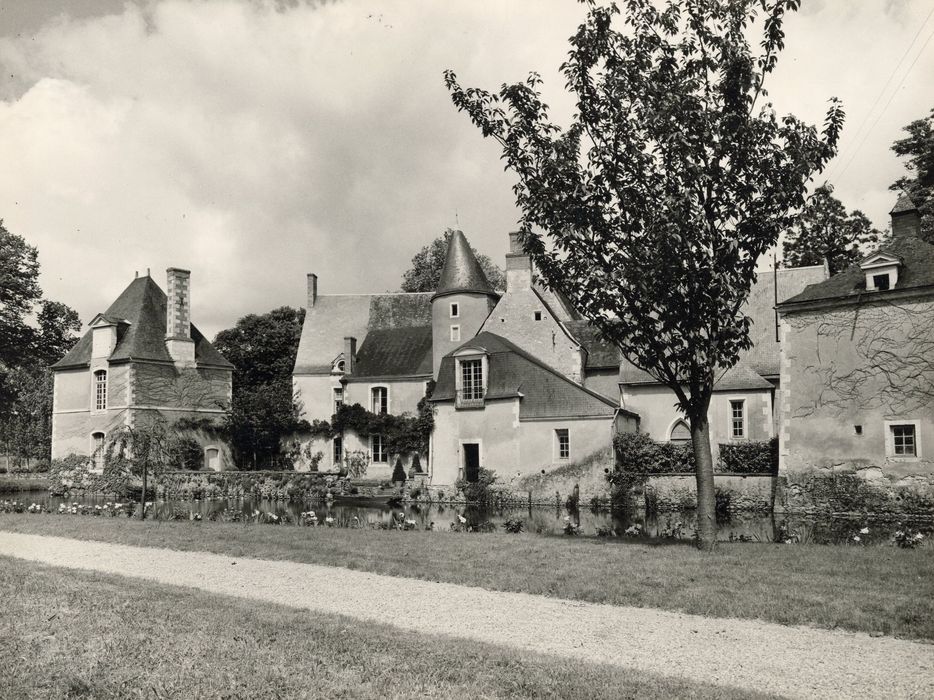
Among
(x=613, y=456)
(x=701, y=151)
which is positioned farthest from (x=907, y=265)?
(x=701, y=151)

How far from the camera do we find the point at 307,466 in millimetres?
34719

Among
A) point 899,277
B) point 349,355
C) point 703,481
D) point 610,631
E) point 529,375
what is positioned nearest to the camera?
point 610,631

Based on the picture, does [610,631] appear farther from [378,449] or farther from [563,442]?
[378,449]

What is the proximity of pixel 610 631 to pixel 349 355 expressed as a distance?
30955 mm

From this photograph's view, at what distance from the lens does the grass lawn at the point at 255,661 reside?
4535 millimetres

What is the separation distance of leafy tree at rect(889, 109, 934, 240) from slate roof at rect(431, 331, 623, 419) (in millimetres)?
12473

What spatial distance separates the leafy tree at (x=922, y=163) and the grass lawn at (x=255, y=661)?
1003 inches

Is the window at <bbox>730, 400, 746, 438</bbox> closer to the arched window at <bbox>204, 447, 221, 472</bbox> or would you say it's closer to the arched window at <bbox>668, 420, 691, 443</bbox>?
the arched window at <bbox>668, 420, 691, 443</bbox>

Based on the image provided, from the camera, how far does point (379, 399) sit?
116ft

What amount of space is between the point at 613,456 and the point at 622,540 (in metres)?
12.1

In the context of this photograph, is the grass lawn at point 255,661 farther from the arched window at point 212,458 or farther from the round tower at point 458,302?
the arched window at point 212,458

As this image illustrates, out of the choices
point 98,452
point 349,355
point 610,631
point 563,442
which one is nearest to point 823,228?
point 610,631

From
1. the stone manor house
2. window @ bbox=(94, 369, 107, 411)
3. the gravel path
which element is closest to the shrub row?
the stone manor house

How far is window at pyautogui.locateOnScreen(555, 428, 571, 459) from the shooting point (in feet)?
82.1
